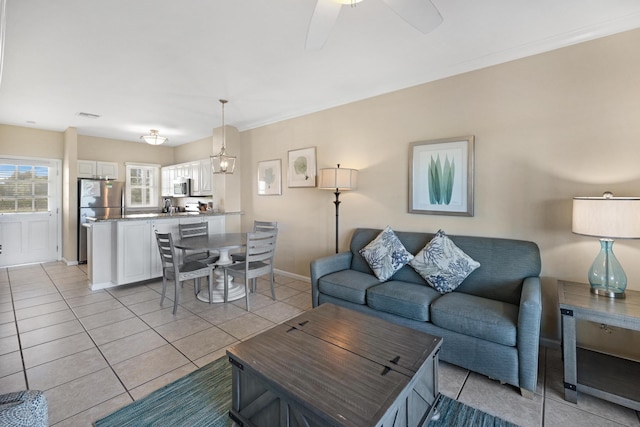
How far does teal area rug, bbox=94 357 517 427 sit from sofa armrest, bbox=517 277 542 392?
373 mm

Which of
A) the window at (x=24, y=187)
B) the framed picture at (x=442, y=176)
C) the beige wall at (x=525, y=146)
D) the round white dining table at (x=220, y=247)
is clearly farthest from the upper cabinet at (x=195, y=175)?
the framed picture at (x=442, y=176)

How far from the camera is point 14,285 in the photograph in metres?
4.18

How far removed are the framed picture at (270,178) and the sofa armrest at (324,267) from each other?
1918 mm

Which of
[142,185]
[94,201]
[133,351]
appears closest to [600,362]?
[133,351]

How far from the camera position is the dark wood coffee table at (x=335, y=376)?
4.01ft

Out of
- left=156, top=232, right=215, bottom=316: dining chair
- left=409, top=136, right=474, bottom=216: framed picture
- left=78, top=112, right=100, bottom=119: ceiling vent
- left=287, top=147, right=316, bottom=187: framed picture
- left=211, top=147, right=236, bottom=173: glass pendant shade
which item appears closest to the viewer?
left=409, top=136, right=474, bottom=216: framed picture

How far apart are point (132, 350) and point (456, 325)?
270 centimetres

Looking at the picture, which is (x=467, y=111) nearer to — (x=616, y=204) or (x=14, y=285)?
(x=616, y=204)

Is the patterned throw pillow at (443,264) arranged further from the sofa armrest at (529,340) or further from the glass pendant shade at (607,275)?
the glass pendant shade at (607,275)

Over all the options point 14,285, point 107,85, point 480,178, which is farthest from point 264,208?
point 14,285

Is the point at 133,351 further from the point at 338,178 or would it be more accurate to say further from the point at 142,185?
the point at 142,185

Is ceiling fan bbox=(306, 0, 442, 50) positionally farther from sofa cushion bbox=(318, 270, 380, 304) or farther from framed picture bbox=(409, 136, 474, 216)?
sofa cushion bbox=(318, 270, 380, 304)

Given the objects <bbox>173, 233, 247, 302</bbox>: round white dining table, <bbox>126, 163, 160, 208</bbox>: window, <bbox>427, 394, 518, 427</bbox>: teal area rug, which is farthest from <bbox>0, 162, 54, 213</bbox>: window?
<bbox>427, 394, 518, 427</bbox>: teal area rug

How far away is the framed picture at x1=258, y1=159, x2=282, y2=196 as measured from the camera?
187 inches
